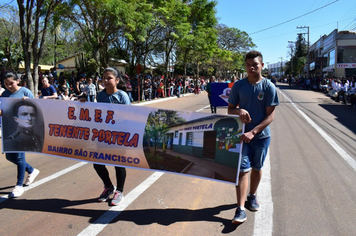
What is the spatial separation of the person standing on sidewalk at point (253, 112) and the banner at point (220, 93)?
28.0ft

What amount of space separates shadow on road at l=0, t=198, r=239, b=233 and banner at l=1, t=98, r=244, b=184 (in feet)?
1.70

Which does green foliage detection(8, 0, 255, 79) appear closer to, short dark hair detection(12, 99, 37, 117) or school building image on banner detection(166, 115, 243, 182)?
short dark hair detection(12, 99, 37, 117)

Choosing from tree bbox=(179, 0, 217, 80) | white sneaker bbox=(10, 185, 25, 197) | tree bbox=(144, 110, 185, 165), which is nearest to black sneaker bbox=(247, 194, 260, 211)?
tree bbox=(144, 110, 185, 165)

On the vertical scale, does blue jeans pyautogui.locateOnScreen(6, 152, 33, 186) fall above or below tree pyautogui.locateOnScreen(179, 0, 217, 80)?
below

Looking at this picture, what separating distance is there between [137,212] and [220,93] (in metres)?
8.86

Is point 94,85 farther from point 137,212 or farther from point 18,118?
point 137,212

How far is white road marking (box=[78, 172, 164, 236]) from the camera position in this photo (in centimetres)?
326

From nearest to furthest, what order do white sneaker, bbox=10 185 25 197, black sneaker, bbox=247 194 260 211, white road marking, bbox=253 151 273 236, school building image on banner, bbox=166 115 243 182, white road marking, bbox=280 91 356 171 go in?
white road marking, bbox=253 151 273 236, school building image on banner, bbox=166 115 243 182, black sneaker, bbox=247 194 260 211, white sneaker, bbox=10 185 25 197, white road marking, bbox=280 91 356 171

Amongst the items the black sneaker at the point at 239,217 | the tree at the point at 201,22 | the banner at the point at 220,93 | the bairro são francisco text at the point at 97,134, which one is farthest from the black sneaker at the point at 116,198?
the tree at the point at 201,22

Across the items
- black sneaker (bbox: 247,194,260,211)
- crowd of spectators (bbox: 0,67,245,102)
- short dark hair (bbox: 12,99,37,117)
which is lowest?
black sneaker (bbox: 247,194,260,211)

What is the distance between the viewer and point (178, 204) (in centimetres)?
391

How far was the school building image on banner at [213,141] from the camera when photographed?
3340mm

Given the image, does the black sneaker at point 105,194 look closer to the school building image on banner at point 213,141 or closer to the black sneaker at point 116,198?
the black sneaker at point 116,198

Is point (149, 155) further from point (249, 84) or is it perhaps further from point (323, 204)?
point (323, 204)
